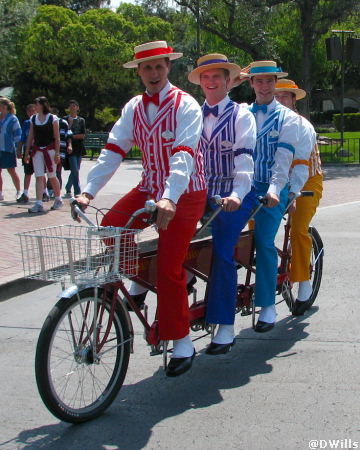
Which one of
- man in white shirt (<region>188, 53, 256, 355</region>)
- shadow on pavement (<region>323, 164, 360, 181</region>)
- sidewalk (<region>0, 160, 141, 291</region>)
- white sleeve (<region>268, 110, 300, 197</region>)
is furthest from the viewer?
shadow on pavement (<region>323, 164, 360, 181</region>)

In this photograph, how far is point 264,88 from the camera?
5402 mm

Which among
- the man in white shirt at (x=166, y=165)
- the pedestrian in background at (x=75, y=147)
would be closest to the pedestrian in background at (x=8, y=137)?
the pedestrian in background at (x=75, y=147)

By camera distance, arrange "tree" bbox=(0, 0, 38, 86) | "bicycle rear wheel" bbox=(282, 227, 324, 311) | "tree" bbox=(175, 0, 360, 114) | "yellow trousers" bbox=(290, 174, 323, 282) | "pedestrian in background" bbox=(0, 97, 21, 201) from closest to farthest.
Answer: "yellow trousers" bbox=(290, 174, 323, 282) < "bicycle rear wheel" bbox=(282, 227, 324, 311) < "pedestrian in background" bbox=(0, 97, 21, 201) < "tree" bbox=(175, 0, 360, 114) < "tree" bbox=(0, 0, 38, 86)

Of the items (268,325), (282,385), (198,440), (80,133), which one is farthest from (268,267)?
(80,133)

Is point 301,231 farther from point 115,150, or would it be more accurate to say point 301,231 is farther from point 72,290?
point 72,290

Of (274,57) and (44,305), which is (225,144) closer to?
(44,305)

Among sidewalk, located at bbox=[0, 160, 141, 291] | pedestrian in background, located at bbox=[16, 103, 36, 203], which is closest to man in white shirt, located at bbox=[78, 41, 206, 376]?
sidewalk, located at bbox=[0, 160, 141, 291]

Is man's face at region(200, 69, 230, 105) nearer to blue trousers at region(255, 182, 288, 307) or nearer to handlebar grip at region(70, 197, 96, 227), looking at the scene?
blue trousers at region(255, 182, 288, 307)

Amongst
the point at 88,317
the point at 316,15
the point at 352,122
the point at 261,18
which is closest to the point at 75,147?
the point at 88,317

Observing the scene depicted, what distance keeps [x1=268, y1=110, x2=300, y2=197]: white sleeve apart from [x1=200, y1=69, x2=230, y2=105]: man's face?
64 cm

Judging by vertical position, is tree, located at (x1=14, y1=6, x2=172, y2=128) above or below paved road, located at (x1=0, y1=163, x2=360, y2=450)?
above

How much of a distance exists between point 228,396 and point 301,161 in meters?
2.03

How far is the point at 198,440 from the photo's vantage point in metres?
3.77

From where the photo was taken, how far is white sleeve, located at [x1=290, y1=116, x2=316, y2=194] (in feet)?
18.2
